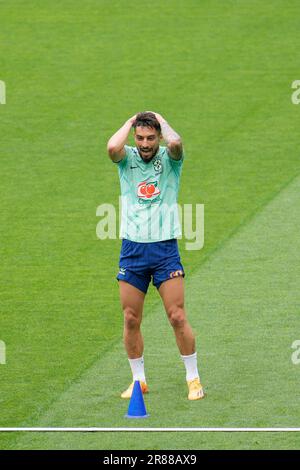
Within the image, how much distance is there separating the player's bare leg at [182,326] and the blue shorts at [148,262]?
8 centimetres

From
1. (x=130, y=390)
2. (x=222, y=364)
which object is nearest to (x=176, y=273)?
(x=130, y=390)

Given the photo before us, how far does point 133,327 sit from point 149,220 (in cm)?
94

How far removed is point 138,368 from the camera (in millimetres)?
11203

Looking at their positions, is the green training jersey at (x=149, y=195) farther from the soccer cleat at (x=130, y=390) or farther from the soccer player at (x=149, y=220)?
the soccer cleat at (x=130, y=390)

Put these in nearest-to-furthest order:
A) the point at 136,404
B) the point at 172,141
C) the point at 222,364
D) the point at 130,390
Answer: the point at 136,404
the point at 172,141
the point at 130,390
the point at 222,364

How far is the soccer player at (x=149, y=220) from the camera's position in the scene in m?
10.8

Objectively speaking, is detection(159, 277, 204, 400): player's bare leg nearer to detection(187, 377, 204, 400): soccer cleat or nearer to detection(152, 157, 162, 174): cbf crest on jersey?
detection(187, 377, 204, 400): soccer cleat

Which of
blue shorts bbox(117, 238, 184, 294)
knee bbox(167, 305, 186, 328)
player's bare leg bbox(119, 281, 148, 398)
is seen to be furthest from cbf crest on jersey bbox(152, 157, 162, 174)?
knee bbox(167, 305, 186, 328)

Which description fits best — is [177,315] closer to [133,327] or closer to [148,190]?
[133,327]

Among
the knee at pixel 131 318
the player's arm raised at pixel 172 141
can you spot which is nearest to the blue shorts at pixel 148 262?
the knee at pixel 131 318

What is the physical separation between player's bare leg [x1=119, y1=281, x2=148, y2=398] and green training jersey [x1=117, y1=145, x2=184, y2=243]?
46 cm

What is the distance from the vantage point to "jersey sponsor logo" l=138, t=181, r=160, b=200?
10.8 m

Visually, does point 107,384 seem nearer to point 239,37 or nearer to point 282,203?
point 282,203
